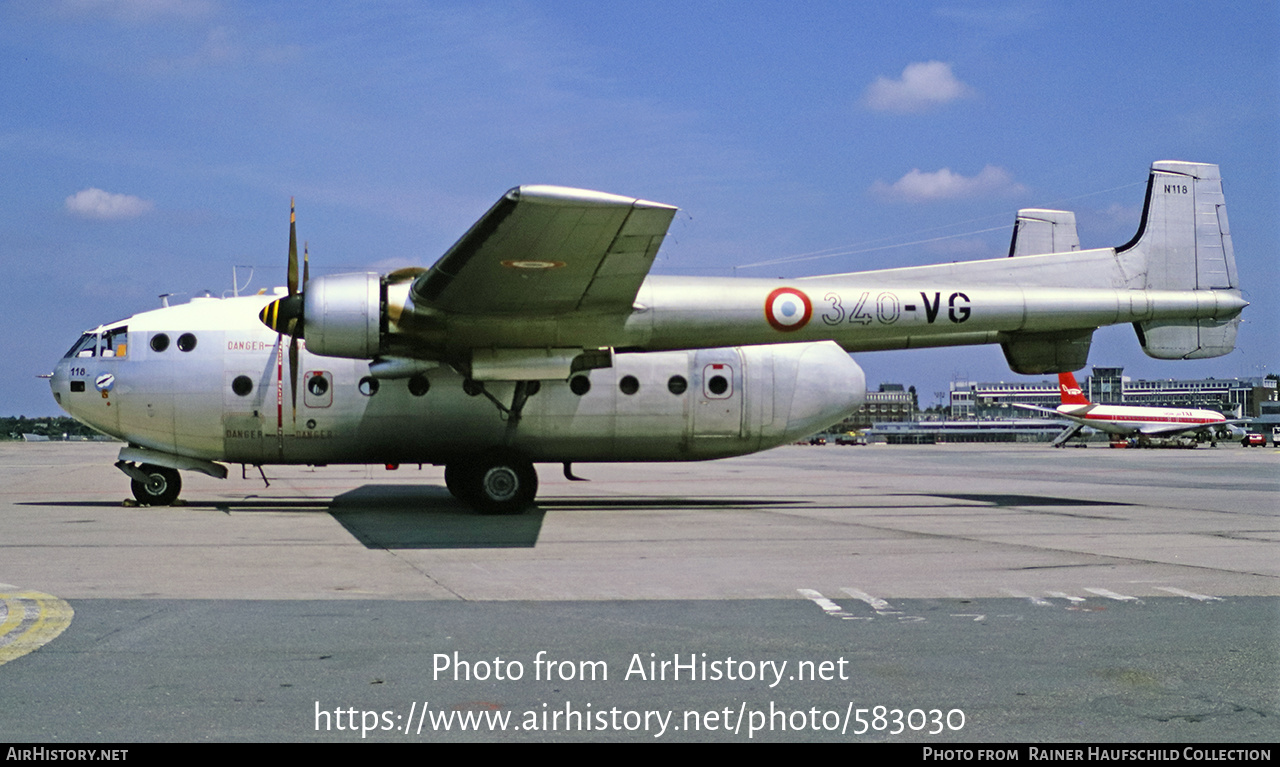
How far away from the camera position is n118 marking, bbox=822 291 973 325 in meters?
19.0

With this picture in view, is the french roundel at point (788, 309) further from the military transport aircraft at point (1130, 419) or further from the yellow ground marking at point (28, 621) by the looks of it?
the military transport aircraft at point (1130, 419)

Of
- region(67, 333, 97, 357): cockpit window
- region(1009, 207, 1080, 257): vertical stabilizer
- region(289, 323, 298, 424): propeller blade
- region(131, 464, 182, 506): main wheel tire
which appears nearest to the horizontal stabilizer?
region(1009, 207, 1080, 257): vertical stabilizer

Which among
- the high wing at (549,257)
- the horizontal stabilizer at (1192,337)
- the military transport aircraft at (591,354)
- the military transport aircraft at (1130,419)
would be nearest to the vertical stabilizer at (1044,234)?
the military transport aircraft at (591,354)

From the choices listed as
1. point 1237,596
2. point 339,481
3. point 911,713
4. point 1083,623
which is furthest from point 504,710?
point 339,481

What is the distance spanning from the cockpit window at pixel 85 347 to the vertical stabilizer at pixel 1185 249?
20.3 m

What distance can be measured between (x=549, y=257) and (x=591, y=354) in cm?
466

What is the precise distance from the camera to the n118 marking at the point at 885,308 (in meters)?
19.0

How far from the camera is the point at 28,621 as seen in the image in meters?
8.28

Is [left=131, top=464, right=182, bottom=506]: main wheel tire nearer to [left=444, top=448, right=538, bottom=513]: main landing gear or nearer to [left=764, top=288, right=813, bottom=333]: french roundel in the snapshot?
[left=444, top=448, right=538, bottom=513]: main landing gear

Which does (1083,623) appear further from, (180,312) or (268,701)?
(180,312)

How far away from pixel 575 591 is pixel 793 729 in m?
4.87
